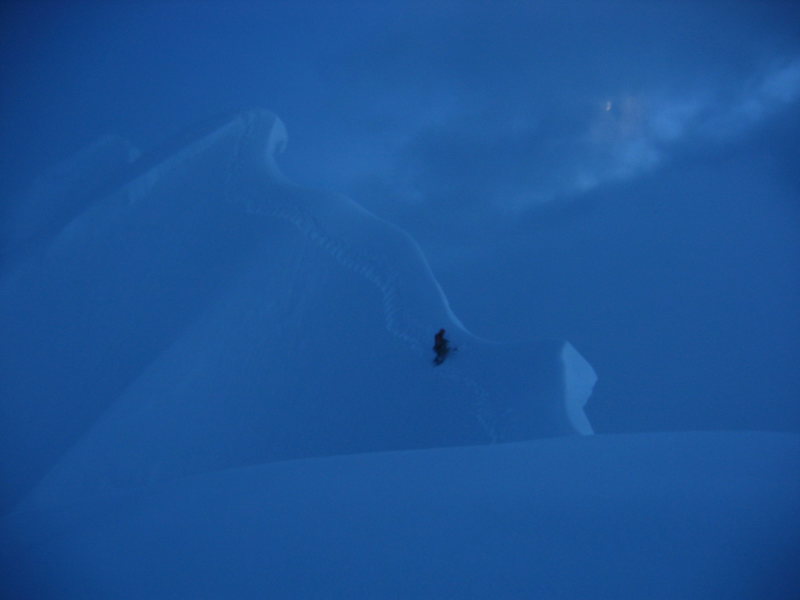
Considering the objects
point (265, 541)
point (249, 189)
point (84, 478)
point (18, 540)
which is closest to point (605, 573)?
point (265, 541)

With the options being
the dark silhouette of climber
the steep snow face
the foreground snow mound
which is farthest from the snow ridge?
the foreground snow mound

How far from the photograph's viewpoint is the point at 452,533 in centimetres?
193

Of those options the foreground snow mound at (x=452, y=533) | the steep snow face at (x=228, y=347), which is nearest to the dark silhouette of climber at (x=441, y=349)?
the steep snow face at (x=228, y=347)

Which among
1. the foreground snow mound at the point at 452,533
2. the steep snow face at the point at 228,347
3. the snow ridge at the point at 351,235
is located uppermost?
the snow ridge at the point at 351,235

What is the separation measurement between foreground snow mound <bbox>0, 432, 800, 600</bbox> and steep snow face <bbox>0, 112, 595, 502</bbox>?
4676mm

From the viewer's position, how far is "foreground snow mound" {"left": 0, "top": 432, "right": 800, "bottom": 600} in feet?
5.47

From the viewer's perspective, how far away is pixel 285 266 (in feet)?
31.0

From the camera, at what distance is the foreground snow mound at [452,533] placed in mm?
1667

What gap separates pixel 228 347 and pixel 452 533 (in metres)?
7.52

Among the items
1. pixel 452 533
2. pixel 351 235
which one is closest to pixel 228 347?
pixel 351 235

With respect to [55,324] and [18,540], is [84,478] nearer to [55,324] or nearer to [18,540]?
[55,324]

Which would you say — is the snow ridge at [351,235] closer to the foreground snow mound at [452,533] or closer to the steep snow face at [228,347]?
the steep snow face at [228,347]

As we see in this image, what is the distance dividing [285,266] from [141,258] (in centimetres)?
275

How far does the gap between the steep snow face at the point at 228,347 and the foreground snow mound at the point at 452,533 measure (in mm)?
4676
